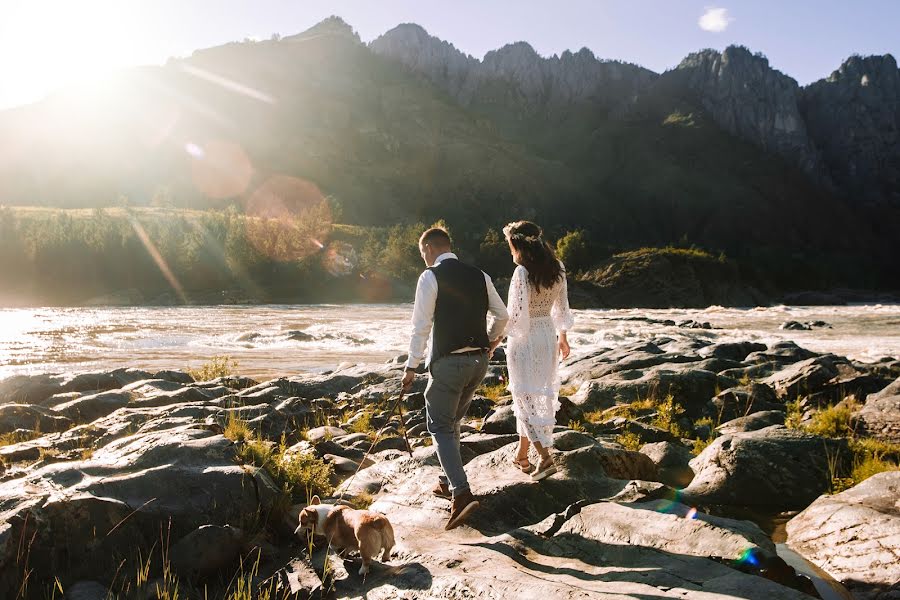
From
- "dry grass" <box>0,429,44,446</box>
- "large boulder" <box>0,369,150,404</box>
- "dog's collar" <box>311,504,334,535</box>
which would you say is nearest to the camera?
"dog's collar" <box>311,504,334,535</box>

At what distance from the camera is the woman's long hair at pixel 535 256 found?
22.0 feet

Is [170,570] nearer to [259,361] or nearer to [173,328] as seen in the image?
[259,361]

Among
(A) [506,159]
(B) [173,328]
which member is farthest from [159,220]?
(A) [506,159]

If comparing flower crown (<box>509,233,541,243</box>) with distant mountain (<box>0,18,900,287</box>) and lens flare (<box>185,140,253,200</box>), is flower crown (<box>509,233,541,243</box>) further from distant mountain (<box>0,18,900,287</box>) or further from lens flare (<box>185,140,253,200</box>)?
lens flare (<box>185,140,253,200</box>)

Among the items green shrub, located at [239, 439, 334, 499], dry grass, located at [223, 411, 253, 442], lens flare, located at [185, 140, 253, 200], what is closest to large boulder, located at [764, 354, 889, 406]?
green shrub, located at [239, 439, 334, 499]

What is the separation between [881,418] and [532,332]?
18.5 ft

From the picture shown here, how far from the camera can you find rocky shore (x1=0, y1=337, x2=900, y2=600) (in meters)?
4.37

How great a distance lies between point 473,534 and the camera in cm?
541

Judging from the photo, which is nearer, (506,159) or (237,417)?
(237,417)

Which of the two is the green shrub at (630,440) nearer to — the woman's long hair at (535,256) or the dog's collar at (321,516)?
the woman's long hair at (535,256)

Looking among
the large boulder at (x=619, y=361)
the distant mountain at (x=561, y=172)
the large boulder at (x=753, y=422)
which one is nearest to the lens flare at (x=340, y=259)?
the distant mountain at (x=561, y=172)

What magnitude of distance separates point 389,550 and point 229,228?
3560 inches

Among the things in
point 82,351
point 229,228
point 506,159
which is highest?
point 506,159

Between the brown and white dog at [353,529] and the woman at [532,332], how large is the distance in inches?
84.1
